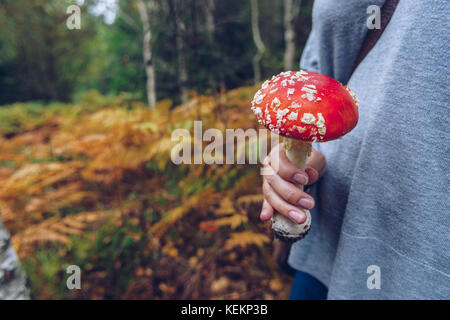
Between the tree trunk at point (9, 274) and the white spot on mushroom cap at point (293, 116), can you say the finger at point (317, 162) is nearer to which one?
the white spot on mushroom cap at point (293, 116)

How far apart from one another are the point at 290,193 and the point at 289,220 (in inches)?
6.5

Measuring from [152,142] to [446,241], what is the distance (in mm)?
3062

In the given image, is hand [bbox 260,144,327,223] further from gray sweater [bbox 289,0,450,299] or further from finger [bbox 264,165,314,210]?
gray sweater [bbox 289,0,450,299]

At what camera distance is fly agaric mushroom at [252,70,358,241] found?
2.61 ft

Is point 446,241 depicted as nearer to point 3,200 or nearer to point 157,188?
point 157,188

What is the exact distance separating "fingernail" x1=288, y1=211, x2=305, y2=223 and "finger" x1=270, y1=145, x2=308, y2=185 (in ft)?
0.41

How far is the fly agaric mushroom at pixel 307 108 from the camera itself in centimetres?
80

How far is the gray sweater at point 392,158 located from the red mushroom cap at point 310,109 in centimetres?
17

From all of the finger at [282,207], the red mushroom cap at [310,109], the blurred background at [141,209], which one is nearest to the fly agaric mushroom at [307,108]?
the red mushroom cap at [310,109]

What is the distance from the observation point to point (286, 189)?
96cm

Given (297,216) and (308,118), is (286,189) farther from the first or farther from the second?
(308,118)

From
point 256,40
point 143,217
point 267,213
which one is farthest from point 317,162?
point 256,40

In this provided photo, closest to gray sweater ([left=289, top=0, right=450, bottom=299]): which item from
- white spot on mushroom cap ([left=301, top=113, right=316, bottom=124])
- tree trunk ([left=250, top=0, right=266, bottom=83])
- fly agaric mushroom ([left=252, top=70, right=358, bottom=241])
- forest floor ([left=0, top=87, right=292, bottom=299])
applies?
fly agaric mushroom ([left=252, top=70, right=358, bottom=241])
